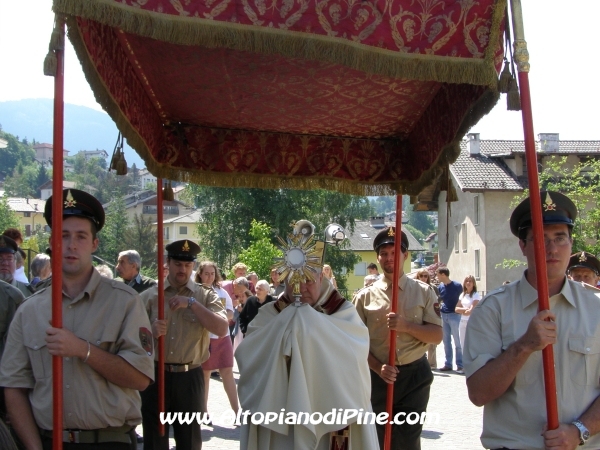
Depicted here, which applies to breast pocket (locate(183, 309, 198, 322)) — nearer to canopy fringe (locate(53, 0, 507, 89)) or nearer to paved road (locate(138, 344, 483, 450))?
paved road (locate(138, 344, 483, 450))

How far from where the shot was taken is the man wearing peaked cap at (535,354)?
3.47 m

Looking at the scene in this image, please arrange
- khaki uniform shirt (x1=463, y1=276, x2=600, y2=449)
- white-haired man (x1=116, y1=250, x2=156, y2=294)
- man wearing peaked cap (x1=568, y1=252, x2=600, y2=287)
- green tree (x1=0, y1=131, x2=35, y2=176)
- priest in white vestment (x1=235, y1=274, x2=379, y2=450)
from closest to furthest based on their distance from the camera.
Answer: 1. khaki uniform shirt (x1=463, y1=276, x2=600, y2=449)
2. priest in white vestment (x1=235, y1=274, x2=379, y2=450)
3. man wearing peaked cap (x1=568, y1=252, x2=600, y2=287)
4. white-haired man (x1=116, y1=250, x2=156, y2=294)
5. green tree (x1=0, y1=131, x2=35, y2=176)

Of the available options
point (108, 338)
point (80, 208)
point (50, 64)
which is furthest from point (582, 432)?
point (50, 64)

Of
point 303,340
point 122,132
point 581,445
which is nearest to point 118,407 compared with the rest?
point 303,340

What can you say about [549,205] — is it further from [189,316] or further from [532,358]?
[189,316]

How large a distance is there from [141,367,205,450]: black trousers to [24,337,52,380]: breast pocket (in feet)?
8.46

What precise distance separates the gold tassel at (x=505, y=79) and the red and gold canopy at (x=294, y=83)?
0.04m

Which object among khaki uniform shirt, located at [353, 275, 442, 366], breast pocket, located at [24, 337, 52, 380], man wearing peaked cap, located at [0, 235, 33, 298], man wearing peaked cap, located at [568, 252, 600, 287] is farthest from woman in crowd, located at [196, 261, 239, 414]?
breast pocket, located at [24, 337, 52, 380]

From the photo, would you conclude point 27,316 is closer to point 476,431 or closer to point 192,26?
point 192,26

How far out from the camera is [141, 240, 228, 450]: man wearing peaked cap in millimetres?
6395

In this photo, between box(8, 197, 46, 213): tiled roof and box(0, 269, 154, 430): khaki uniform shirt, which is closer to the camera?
box(0, 269, 154, 430): khaki uniform shirt

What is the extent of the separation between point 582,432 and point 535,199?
1080mm

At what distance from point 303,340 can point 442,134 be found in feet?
6.53

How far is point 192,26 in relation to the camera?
3.20 m
